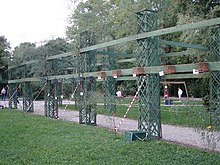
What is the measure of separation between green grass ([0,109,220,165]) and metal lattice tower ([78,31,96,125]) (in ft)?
11.0

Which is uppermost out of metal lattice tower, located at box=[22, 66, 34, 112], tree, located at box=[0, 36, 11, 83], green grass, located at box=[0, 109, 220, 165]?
tree, located at box=[0, 36, 11, 83]

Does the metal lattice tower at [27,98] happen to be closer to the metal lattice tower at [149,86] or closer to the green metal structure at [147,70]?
the green metal structure at [147,70]

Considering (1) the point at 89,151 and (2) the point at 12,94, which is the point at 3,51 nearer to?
(2) the point at 12,94

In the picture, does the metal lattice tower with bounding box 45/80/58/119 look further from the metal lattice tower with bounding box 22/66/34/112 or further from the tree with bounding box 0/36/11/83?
the tree with bounding box 0/36/11/83

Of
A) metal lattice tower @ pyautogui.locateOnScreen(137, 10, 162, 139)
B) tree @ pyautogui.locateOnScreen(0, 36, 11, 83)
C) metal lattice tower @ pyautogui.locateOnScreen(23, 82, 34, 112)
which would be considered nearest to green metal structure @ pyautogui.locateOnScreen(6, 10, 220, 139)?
metal lattice tower @ pyautogui.locateOnScreen(137, 10, 162, 139)

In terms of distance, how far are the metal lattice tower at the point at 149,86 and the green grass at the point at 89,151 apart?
91 cm

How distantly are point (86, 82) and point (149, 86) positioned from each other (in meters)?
5.03

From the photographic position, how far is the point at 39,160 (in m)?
7.72

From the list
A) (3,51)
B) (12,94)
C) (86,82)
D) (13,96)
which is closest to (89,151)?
(86,82)

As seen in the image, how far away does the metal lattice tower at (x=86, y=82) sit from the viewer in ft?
49.2

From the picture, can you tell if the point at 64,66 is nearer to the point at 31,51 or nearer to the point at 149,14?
the point at 31,51

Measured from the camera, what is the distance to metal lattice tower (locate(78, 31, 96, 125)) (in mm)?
15008

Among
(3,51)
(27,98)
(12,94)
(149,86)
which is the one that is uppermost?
(3,51)

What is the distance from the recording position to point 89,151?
854 cm
